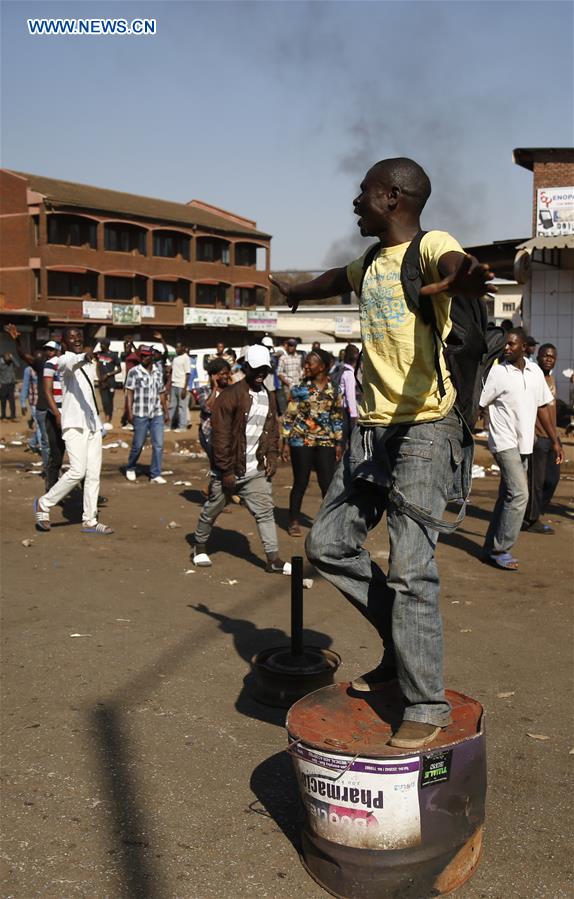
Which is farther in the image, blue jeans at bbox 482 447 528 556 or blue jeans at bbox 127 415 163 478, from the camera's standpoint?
blue jeans at bbox 127 415 163 478

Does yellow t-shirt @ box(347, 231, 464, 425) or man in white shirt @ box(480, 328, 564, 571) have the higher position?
yellow t-shirt @ box(347, 231, 464, 425)

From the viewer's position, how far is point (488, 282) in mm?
2916

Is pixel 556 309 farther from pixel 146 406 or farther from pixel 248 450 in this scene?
pixel 248 450

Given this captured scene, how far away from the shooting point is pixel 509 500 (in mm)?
8312

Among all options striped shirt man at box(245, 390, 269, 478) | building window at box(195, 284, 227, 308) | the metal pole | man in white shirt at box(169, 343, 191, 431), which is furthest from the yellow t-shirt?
building window at box(195, 284, 227, 308)

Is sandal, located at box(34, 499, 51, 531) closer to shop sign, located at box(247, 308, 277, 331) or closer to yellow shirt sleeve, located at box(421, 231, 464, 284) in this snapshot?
yellow shirt sleeve, located at box(421, 231, 464, 284)

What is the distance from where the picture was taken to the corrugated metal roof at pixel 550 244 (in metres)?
18.4

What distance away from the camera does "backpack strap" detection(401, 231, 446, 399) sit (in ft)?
11.0

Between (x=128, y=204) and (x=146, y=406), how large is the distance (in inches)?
2119

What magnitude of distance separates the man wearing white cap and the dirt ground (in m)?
0.45

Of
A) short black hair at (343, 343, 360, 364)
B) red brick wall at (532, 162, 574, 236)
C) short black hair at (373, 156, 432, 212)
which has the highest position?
red brick wall at (532, 162, 574, 236)

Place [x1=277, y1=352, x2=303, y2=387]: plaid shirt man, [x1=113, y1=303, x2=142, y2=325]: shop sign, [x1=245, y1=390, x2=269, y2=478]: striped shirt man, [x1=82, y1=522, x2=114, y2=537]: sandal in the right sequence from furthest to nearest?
1. [x1=113, y1=303, x2=142, y2=325]: shop sign
2. [x1=277, y1=352, x2=303, y2=387]: plaid shirt man
3. [x1=82, y1=522, x2=114, y2=537]: sandal
4. [x1=245, y1=390, x2=269, y2=478]: striped shirt man

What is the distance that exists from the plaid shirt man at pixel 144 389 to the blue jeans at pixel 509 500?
6251 mm

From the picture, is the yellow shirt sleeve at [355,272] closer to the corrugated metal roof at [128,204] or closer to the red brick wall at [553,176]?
the red brick wall at [553,176]
